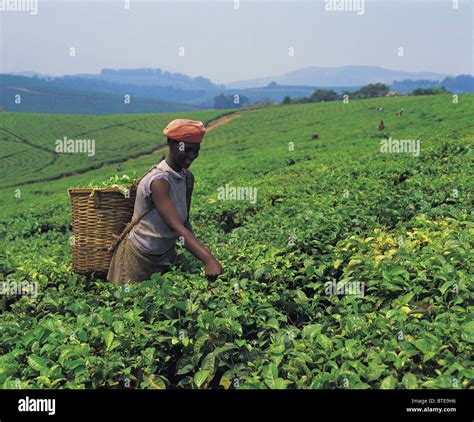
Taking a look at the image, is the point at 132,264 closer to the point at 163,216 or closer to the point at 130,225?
the point at 130,225

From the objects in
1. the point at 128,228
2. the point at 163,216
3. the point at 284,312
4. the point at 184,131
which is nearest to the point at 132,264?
the point at 128,228

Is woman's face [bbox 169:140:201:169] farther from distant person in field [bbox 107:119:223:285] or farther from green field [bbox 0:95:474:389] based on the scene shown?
green field [bbox 0:95:474:389]

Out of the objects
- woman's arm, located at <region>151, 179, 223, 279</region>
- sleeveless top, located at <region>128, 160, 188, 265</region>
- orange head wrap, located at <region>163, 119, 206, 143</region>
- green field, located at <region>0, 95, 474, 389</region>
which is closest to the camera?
green field, located at <region>0, 95, 474, 389</region>

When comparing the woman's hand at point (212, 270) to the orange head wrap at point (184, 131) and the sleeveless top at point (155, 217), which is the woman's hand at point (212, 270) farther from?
the orange head wrap at point (184, 131)

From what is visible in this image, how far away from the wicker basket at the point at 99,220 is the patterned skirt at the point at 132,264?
0.22 meters

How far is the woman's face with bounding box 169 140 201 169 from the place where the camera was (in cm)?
512

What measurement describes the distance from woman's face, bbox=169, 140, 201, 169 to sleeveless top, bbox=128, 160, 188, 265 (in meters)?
0.14

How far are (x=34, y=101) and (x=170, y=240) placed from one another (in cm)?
19528

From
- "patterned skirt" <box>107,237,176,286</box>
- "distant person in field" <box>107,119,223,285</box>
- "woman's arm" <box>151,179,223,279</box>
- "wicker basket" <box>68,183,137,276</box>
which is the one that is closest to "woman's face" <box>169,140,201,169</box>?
"distant person in field" <box>107,119,223,285</box>

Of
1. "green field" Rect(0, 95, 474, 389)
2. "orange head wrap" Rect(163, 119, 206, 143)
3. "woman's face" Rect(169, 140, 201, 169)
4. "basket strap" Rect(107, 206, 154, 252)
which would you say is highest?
"orange head wrap" Rect(163, 119, 206, 143)

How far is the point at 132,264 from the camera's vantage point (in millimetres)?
5539
